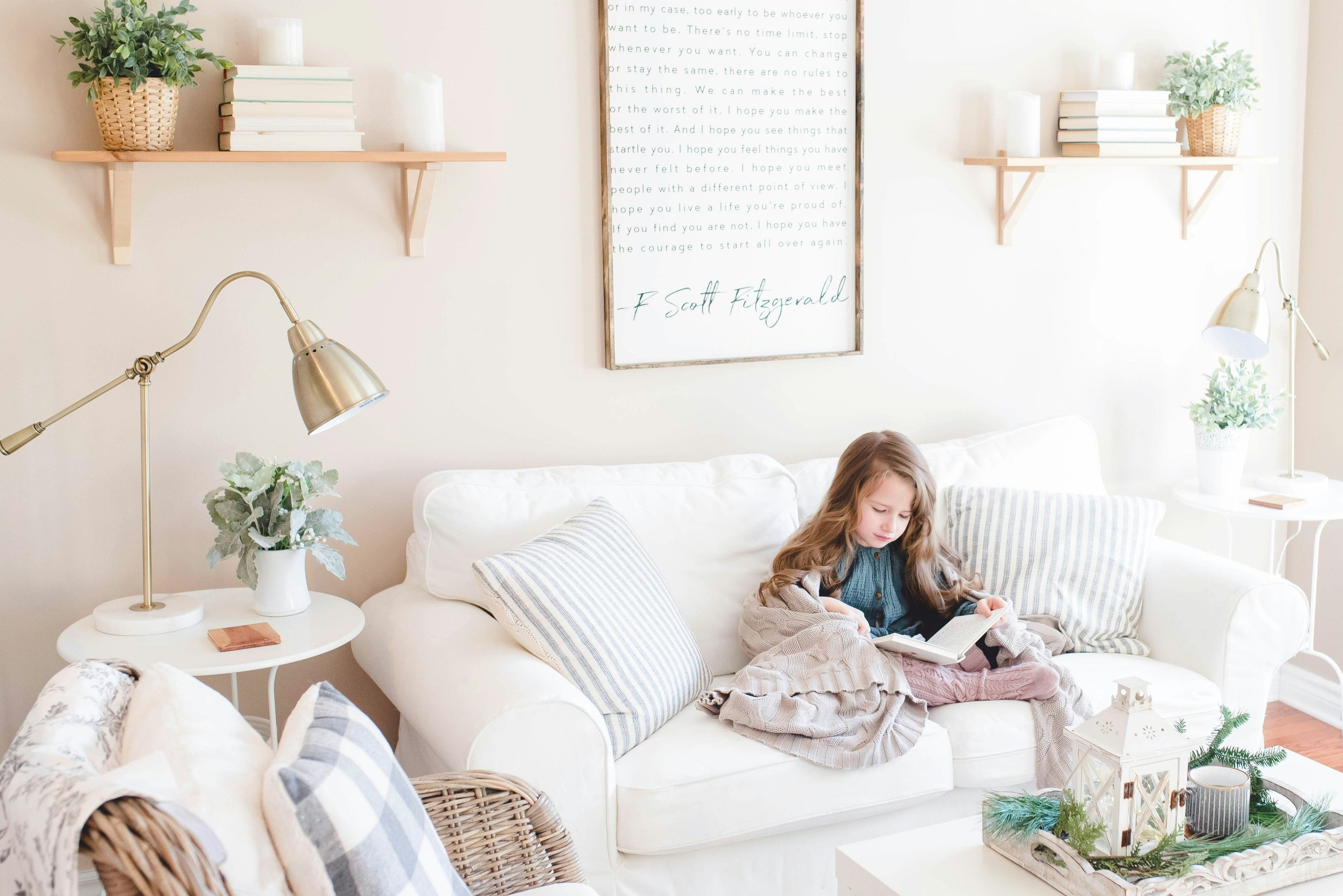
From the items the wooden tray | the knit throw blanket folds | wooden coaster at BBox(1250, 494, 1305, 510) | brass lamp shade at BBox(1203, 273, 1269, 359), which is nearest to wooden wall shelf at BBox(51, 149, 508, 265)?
the knit throw blanket folds

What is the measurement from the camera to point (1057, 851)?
4.78 ft

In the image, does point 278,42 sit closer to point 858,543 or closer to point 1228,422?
point 858,543

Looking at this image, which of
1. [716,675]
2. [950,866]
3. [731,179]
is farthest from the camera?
[731,179]

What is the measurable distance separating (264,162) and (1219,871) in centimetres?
190

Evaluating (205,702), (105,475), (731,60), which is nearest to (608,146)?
(731,60)

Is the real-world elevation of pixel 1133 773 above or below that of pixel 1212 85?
below

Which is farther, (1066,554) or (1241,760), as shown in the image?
(1066,554)

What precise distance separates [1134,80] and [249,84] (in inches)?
85.0

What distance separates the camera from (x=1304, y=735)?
3053mm

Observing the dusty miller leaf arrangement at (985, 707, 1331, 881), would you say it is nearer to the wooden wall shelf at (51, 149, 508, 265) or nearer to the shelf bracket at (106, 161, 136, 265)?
the wooden wall shelf at (51, 149, 508, 265)

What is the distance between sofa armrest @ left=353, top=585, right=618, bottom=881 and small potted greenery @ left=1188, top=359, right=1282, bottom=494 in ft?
6.13

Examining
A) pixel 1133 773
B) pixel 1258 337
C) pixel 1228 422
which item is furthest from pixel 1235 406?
pixel 1133 773

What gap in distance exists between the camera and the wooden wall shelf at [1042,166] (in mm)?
2691

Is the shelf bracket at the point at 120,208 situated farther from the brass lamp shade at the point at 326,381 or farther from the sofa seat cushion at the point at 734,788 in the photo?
the sofa seat cushion at the point at 734,788
